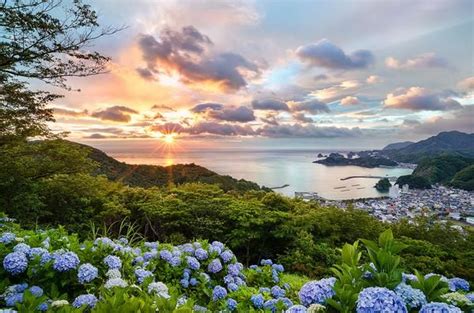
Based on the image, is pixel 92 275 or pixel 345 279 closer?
pixel 345 279

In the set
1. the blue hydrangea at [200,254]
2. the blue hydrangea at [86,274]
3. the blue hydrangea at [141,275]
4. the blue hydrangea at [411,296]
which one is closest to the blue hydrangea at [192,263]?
the blue hydrangea at [200,254]

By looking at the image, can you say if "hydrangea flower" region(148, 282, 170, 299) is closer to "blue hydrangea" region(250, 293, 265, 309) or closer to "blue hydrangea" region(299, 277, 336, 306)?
"blue hydrangea" region(250, 293, 265, 309)

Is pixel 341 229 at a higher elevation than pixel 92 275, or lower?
lower

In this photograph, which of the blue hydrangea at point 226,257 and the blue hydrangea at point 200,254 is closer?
the blue hydrangea at point 200,254

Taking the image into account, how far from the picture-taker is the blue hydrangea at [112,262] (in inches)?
110

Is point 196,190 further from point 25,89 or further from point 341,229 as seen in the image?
point 25,89

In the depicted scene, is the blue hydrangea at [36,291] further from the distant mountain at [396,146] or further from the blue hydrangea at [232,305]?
the distant mountain at [396,146]

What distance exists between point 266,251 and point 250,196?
215 cm

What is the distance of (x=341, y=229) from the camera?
23.6 ft

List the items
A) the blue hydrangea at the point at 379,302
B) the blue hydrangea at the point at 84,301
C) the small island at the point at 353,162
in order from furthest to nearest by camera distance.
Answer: the small island at the point at 353,162 → the blue hydrangea at the point at 84,301 → the blue hydrangea at the point at 379,302

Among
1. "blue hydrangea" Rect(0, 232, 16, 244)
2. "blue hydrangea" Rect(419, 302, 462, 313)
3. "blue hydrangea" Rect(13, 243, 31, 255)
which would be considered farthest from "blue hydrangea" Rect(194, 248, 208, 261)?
"blue hydrangea" Rect(419, 302, 462, 313)

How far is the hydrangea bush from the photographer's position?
1608mm

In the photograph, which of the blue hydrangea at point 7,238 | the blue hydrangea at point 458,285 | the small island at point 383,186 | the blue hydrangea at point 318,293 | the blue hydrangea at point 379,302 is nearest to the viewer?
the blue hydrangea at point 379,302

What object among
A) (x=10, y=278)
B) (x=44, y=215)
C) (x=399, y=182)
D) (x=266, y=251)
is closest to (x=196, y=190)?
(x=266, y=251)
